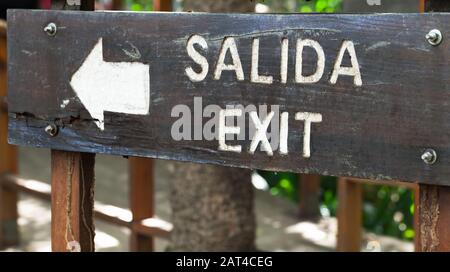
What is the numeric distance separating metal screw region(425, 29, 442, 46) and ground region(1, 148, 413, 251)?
2.82 meters

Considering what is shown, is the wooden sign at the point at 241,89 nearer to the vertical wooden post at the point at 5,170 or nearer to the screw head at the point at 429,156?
the screw head at the point at 429,156

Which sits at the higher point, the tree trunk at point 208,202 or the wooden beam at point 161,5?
the wooden beam at point 161,5

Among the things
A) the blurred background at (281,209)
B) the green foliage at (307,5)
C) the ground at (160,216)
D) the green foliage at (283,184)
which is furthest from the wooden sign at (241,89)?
the green foliage at (283,184)

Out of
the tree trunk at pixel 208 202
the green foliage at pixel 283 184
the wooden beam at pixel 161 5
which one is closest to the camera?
the tree trunk at pixel 208 202

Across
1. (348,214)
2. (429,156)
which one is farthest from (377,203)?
(429,156)

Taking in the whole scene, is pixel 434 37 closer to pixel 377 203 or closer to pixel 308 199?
pixel 308 199

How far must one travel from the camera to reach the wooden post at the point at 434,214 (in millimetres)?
1543

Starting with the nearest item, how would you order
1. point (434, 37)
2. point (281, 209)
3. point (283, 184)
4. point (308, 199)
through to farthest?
point (434, 37) < point (308, 199) < point (281, 209) < point (283, 184)

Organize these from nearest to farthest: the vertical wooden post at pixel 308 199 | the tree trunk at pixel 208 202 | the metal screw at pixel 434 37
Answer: the metal screw at pixel 434 37, the tree trunk at pixel 208 202, the vertical wooden post at pixel 308 199

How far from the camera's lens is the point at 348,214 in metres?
3.90

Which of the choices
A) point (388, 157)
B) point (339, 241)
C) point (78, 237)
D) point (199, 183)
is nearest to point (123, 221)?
point (199, 183)

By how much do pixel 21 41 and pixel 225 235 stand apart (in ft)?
5.98

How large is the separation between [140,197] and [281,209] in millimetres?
1674

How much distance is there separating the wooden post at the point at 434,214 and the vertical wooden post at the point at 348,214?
7.47ft
